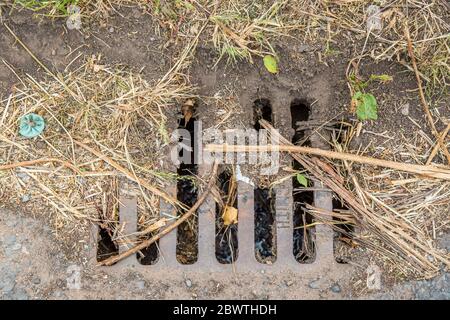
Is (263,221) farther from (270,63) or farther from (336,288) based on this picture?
(270,63)

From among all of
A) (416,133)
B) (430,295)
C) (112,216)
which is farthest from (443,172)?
(112,216)

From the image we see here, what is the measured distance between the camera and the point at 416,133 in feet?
8.08

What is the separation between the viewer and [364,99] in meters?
2.46

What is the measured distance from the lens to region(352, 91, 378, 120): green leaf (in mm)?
2451

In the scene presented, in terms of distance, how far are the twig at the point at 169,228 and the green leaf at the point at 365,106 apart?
2.00 feet

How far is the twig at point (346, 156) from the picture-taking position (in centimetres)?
241

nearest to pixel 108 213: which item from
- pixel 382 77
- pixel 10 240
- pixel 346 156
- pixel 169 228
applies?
pixel 169 228

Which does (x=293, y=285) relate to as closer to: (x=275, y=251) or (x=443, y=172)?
(x=275, y=251)

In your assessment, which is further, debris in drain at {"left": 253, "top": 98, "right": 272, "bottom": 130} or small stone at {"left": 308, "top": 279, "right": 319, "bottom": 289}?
debris in drain at {"left": 253, "top": 98, "right": 272, "bottom": 130}

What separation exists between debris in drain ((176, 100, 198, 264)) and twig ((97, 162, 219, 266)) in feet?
0.14

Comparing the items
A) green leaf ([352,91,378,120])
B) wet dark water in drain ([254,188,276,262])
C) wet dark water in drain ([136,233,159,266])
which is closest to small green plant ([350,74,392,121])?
green leaf ([352,91,378,120])

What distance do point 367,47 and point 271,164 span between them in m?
0.62

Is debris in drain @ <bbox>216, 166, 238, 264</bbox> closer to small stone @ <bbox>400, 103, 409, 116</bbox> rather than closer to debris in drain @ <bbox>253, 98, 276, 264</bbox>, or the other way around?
debris in drain @ <bbox>253, 98, 276, 264</bbox>
